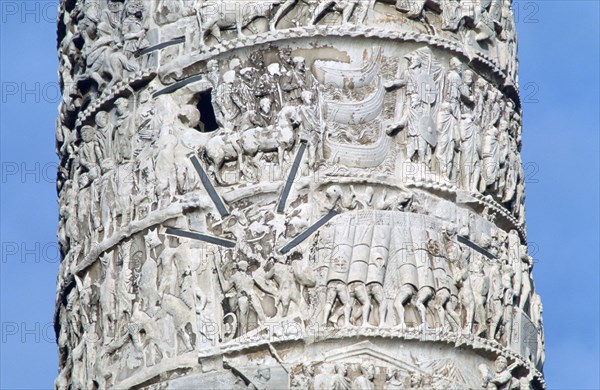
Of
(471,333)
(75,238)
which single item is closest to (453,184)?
(471,333)

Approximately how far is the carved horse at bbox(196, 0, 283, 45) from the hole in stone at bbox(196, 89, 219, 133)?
43 centimetres

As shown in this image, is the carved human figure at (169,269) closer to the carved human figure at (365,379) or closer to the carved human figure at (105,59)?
the carved human figure at (365,379)

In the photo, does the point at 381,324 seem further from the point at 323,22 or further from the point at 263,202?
the point at 323,22

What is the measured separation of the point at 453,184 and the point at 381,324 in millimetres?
1497

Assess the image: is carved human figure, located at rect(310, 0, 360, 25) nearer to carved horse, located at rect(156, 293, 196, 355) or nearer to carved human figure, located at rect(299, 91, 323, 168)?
carved human figure, located at rect(299, 91, 323, 168)

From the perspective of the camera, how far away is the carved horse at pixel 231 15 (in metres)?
20.5

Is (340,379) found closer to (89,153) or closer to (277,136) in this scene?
(277,136)

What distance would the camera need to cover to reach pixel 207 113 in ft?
68.0

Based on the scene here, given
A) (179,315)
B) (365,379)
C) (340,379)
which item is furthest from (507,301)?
(179,315)

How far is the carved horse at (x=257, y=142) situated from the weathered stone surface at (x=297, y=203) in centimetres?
2

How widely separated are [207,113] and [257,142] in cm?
82

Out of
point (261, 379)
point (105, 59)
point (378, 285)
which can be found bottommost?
point (261, 379)

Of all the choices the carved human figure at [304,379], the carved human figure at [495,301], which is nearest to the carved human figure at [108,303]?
the carved human figure at [304,379]

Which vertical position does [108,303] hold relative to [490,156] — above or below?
below
